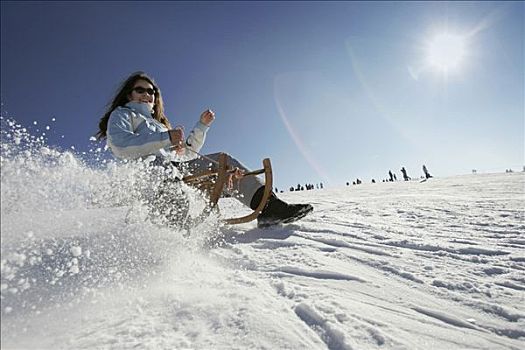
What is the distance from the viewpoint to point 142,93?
3.77 metres

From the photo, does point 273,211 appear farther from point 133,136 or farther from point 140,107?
point 140,107

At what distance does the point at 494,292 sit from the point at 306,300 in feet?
3.59

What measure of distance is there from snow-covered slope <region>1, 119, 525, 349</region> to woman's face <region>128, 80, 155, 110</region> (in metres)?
1.28

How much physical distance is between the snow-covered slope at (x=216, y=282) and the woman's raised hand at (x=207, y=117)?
161 centimetres

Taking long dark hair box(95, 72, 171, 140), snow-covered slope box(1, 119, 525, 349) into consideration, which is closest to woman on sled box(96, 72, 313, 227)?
long dark hair box(95, 72, 171, 140)

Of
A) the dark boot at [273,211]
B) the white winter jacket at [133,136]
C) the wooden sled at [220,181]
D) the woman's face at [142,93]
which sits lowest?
the dark boot at [273,211]

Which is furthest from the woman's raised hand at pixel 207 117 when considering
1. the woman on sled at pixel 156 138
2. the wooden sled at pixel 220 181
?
the wooden sled at pixel 220 181

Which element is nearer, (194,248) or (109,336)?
(109,336)

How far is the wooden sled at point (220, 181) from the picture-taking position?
10.7ft

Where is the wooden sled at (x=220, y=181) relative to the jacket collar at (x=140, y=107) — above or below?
below

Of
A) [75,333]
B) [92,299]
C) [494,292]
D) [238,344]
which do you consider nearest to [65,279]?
[92,299]

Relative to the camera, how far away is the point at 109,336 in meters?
1.27

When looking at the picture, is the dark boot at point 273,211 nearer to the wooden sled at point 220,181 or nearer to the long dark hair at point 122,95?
the wooden sled at point 220,181

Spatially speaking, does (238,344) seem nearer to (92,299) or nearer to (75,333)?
(75,333)
